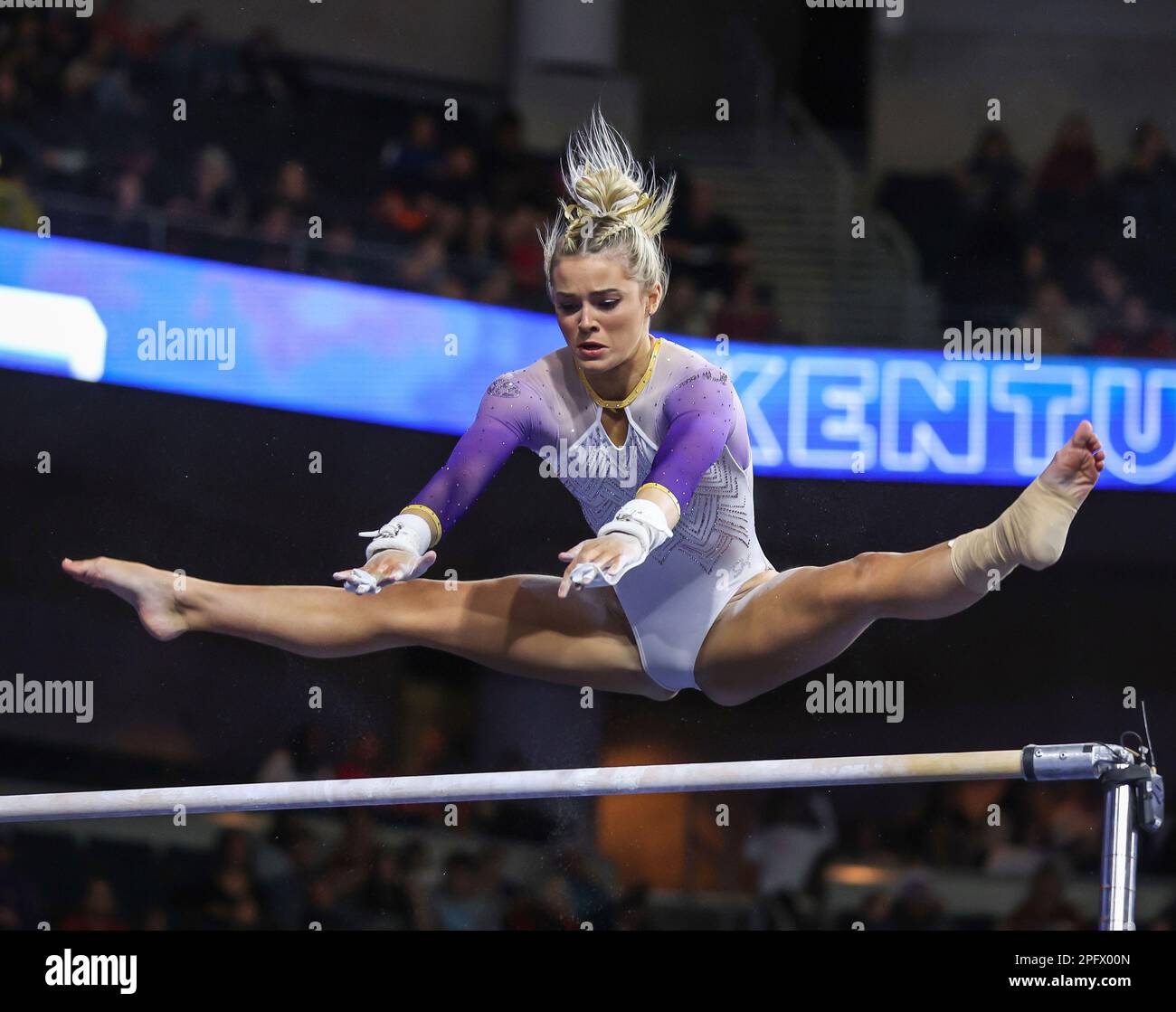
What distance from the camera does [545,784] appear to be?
4.23m

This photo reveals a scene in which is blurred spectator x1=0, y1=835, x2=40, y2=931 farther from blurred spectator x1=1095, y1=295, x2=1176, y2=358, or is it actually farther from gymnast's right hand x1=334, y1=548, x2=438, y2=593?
blurred spectator x1=1095, y1=295, x2=1176, y2=358

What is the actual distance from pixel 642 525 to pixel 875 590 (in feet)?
3.07

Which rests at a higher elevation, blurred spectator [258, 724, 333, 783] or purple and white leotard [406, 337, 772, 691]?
purple and white leotard [406, 337, 772, 691]

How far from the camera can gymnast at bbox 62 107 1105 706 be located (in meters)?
4.23

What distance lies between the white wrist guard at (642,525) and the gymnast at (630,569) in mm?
203

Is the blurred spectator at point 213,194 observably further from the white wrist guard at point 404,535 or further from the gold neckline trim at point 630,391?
the white wrist guard at point 404,535

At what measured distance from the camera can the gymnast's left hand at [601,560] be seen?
3439 mm

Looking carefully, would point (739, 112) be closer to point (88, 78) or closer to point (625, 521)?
point (88, 78)

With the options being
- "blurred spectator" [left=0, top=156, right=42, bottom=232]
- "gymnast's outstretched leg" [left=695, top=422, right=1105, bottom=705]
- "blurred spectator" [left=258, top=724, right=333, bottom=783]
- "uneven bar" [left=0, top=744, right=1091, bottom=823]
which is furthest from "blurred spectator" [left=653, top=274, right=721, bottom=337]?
"blurred spectator" [left=0, top=156, right=42, bottom=232]

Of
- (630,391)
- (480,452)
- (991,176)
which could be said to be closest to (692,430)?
(630,391)

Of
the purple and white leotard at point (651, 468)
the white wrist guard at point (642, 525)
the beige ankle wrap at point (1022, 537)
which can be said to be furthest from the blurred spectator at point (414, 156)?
the beige ankle wrap at point (1022, 537)

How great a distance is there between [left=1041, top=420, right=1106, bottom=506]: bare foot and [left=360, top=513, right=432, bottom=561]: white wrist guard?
1.64m

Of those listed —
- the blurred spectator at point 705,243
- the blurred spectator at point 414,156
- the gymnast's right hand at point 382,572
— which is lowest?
the gymnast's right hand at point 382,572
